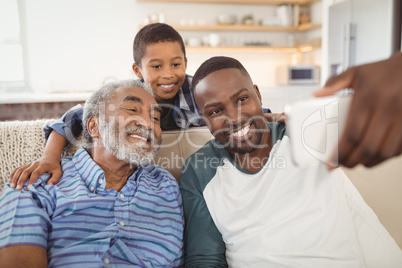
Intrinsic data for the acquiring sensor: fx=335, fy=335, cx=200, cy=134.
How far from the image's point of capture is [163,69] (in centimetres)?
173

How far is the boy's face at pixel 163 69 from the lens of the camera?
1.72 m

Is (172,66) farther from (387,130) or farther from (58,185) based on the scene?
(387,130)

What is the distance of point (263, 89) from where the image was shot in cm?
452

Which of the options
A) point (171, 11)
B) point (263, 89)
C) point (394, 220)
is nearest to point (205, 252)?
point (394, 220)

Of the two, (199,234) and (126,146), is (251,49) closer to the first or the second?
(126,146)

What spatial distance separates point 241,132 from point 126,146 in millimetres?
420

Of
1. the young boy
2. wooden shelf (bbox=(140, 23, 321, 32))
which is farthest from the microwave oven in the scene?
the young boy

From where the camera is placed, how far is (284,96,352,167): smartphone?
0.55 meters

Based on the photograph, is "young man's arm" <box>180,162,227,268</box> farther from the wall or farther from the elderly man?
the wall

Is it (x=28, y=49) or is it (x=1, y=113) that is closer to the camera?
(x=1, y=113)

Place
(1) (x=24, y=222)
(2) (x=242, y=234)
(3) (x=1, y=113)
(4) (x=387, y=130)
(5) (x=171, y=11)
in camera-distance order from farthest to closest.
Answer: (5) (x=171, y=11)
(3) (x=1, y=113)
(2) (x=242, y=234)
(1) (x=24, y=222)
(4) (x=387, y=130)

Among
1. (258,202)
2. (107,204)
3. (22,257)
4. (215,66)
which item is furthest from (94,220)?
(215,66)

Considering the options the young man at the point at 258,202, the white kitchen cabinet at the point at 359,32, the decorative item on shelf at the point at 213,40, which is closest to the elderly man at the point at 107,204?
the young man at the point at 258,202

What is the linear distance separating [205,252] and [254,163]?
35 centimetres
